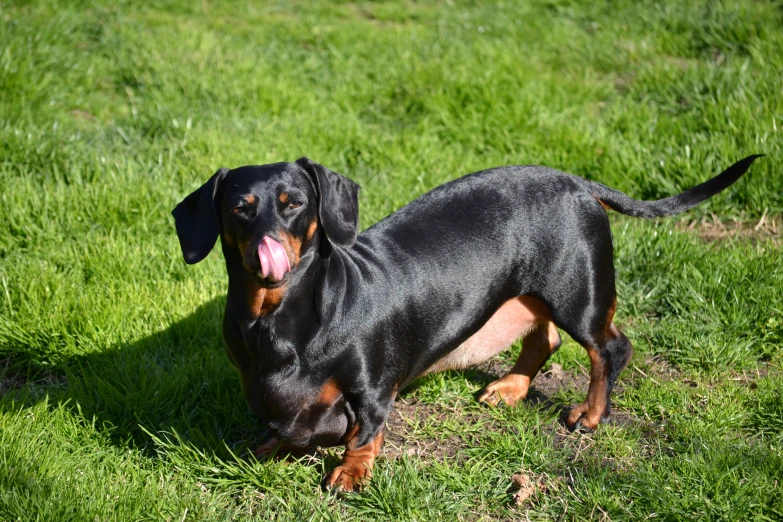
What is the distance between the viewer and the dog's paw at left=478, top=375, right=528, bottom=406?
3.72m

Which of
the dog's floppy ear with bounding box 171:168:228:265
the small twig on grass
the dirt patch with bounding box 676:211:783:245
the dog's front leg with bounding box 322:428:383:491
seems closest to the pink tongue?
the dog's floppy ear with bounding box 171:168:228:265

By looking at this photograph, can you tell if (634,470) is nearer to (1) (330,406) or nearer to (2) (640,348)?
(2) (640,348)

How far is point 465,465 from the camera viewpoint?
3293mm

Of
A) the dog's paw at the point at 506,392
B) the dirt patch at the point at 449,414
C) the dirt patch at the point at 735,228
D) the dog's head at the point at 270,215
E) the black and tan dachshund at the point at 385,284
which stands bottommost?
the dirt patch at the point at 449,414

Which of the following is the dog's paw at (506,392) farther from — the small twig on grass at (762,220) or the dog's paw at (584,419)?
the small twig on grass at (762,220)

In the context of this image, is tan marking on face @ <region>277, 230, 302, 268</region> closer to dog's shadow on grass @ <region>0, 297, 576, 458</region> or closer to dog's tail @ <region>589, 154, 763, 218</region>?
dog's shadow on grass @ <region>0, 297, 576, 458</region>

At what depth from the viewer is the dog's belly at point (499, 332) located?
3670 mm

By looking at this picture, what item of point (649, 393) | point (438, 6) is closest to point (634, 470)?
point (649, 393)

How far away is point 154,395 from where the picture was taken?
355cm

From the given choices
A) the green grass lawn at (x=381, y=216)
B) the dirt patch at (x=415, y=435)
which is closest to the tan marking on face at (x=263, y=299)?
the green grass lawn at (x=381, y=216)

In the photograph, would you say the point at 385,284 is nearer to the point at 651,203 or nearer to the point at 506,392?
the point at 506,392

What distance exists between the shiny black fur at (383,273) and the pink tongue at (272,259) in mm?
36

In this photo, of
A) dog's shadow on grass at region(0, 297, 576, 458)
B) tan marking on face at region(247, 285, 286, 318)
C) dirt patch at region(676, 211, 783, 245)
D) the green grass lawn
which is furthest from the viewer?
dirt patch at region(676, 211, 783, 245)

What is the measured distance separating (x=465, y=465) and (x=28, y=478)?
1685mm
